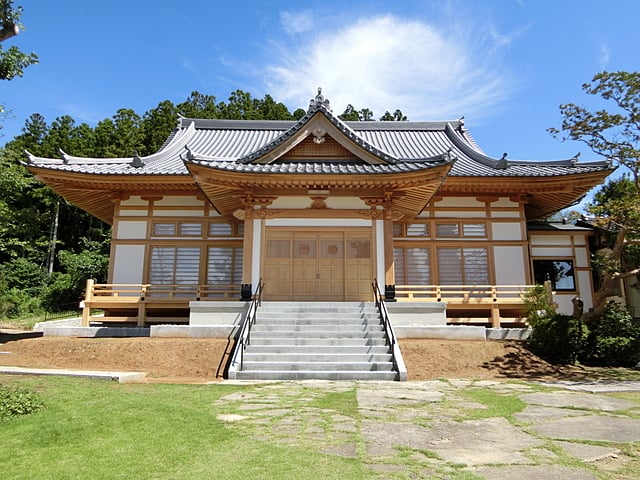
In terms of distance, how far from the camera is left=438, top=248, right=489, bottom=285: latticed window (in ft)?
53.3

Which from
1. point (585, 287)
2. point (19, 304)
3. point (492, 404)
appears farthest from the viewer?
point (19, 304)

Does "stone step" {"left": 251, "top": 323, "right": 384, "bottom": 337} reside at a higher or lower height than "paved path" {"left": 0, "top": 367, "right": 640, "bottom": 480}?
higher

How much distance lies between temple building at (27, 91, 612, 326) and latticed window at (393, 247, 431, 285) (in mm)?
40

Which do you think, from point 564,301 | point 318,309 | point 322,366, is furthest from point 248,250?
point 564,301

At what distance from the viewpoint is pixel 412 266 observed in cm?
1638

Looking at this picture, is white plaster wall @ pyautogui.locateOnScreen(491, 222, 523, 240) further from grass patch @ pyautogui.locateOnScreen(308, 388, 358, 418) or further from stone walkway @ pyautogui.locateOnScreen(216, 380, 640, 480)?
grass patch @ pyautogui.locateOnScreen(308, 388, 358, 418)

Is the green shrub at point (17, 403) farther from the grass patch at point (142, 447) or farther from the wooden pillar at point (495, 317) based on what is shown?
the wooden pillar at point (495, 317)

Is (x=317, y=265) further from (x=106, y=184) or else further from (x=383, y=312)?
(x=106, y=184)

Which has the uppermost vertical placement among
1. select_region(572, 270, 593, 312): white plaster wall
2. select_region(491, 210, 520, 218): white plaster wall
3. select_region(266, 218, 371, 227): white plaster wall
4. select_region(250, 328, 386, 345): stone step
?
select_region(491, 210, 520, 218): white plaster wall

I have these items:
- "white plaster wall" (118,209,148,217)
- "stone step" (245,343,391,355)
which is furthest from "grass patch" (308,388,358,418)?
"white plaster wall" (118,209,148,217)

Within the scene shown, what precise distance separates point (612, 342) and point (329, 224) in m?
8.22

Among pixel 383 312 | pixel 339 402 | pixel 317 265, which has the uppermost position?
pixel 317 265

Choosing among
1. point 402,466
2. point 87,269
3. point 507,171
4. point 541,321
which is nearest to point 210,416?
point 402,466

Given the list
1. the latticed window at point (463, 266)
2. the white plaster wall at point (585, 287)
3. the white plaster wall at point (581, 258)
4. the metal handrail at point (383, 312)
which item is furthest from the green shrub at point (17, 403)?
the white plaster wall at point (581, 258)
